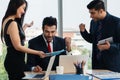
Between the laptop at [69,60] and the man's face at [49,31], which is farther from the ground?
the man's face at [49,31]

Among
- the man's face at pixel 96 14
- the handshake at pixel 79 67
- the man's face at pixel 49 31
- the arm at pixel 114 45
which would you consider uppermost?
the man's face at pixel 96 14

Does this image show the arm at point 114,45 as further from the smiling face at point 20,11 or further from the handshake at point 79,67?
the smiling face at point 20,11

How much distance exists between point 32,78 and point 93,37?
1.32 metres

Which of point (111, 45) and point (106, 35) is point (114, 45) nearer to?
point (111, 45)

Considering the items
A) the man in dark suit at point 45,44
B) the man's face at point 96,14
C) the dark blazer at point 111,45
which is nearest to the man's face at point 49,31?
the man in dark suit at point 45,44

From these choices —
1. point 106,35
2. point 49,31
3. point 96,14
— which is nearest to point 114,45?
point 106,35

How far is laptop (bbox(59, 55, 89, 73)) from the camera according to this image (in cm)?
275

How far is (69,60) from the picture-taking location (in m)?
2.78

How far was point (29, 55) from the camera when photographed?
3.10 metres

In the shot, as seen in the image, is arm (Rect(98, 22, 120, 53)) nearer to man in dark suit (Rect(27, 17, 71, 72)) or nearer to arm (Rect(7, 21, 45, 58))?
man in dark suit (Rect(27, 17, 71, 72))

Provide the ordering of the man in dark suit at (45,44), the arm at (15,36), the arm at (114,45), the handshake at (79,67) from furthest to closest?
the man in dark suit at (45,44) → the arm at (114,45) → the arm at (15,36) → the handshake at (79,67)

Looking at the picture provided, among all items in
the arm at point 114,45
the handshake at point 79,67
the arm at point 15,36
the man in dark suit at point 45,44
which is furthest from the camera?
the man in dark suit at point 45,44

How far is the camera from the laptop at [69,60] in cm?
275

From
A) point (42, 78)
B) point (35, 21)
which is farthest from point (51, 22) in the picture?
point (35, 21)
